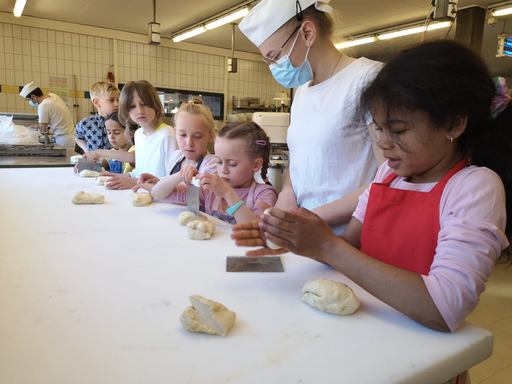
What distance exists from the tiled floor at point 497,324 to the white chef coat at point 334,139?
613 millimetres

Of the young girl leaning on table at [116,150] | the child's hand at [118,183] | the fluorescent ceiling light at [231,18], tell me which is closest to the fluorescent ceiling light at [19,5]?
the fluorescent ceiling light at [231,18]

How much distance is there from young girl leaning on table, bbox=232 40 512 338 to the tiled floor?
0.67m

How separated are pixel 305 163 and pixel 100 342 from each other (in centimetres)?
87

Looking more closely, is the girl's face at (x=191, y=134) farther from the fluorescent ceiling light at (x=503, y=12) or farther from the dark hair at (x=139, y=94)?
the fluorescent ceiling light at (x=503, y=12)

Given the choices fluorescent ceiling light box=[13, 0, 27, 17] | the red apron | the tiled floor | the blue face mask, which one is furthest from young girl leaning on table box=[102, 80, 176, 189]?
fluorescent ceiling light box=[13, 0, 27, 17]

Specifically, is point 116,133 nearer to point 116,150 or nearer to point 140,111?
point 116,150

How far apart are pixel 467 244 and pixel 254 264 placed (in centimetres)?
44

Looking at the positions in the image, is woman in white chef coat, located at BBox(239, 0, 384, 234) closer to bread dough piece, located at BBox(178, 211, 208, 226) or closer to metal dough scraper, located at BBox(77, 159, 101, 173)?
bread dough piece, located at BBox(178, 211, 208, 226)

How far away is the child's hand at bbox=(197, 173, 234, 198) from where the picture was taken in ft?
4.07

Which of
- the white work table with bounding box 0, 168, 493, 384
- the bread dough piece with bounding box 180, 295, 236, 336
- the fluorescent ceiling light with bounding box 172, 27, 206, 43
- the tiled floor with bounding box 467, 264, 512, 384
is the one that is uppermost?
the fluorescent ceiling light with bounding box 172, 27, 206, 43

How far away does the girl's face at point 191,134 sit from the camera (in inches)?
67.9

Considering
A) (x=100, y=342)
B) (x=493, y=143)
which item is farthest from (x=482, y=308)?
(x=100, y=342)

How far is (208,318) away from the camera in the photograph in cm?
55

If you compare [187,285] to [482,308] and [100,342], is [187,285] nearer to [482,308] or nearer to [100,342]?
[100,342]
